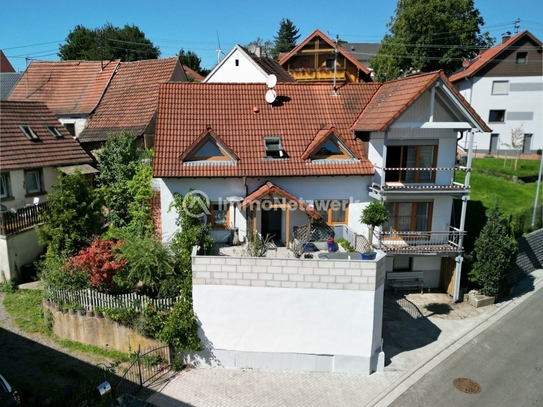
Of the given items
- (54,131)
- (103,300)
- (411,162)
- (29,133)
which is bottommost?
(103,300)

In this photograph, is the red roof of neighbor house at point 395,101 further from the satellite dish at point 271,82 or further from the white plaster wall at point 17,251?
the white plaster wall at point 17,251

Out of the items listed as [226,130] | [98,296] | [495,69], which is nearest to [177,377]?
[98,296]

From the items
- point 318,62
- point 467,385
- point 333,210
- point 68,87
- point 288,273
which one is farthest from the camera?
point 318,62

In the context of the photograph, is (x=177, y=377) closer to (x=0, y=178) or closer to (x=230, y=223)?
(x=230, y=223)

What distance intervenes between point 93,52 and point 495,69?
157ft

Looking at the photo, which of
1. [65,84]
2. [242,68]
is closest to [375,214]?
[242,68]

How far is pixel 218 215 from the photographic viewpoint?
1836 centimetres

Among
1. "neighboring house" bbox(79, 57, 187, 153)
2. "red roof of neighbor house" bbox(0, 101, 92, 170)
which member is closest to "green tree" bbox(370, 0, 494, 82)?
"neighboring house" bbox(79, 57, 187, 153)

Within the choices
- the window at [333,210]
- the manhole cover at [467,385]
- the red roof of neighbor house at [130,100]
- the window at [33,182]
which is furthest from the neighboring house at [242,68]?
the manhole cover at [467,385]

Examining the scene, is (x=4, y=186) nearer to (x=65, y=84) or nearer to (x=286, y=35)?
(x=65, y=84)

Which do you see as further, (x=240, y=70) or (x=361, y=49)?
(x=361, y=49)

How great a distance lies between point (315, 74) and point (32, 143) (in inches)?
914

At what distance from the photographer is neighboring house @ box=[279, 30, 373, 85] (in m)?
35.4

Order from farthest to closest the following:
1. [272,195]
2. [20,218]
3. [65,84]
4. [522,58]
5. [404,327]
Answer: [522,58]
[65,84]
[20,218]
[272,195]
[404,327]
